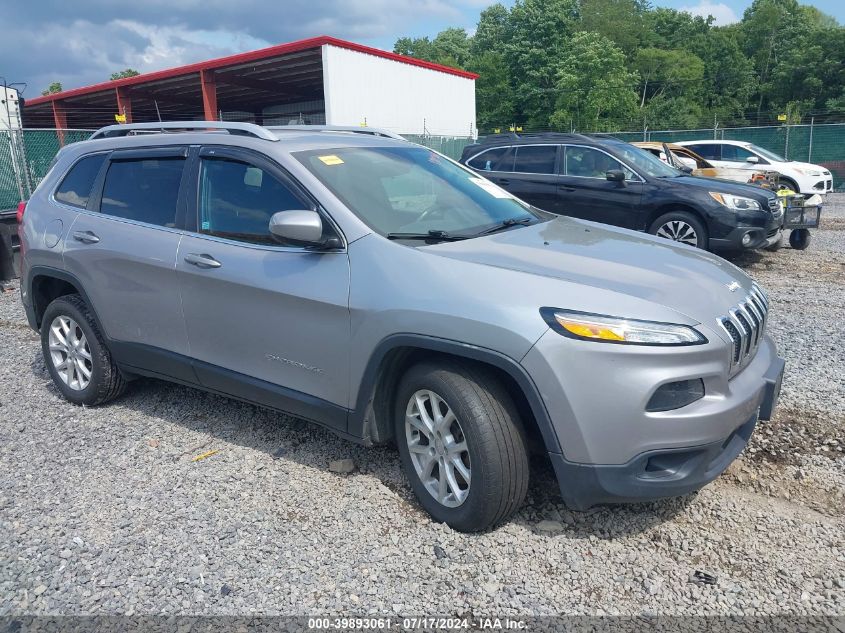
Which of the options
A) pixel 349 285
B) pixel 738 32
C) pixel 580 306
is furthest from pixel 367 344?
pixel 738 32

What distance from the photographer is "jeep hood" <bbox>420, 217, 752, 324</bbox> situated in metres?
2.91

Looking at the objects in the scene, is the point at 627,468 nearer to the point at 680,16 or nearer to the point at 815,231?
the point at 815,231

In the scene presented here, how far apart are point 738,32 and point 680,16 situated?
22.8 feet

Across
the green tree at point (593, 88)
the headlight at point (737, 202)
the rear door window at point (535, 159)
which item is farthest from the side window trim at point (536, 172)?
the green tree at point (593, 88)

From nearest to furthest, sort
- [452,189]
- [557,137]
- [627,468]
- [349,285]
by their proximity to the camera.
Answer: [627,468] < [349,285] < [452,189] < [557,137]

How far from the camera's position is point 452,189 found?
4.06m

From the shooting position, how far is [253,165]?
3777 mm

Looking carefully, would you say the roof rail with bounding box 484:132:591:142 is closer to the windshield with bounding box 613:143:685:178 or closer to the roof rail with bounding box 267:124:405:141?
the windshield with bounding box 613:143:685:178

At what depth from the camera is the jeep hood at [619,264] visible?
291cm

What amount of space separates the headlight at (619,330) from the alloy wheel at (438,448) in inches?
25.4

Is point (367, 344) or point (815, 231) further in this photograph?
point (815, 231)

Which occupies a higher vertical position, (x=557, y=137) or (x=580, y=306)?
(x=557, y=137)

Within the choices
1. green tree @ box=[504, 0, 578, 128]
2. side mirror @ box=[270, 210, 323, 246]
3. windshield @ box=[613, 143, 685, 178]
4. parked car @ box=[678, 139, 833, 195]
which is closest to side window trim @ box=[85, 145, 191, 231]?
side mirror @ box=[270, 210, 323, 246]

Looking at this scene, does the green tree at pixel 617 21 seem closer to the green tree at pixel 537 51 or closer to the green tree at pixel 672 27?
the green tree at pixel 672 27
